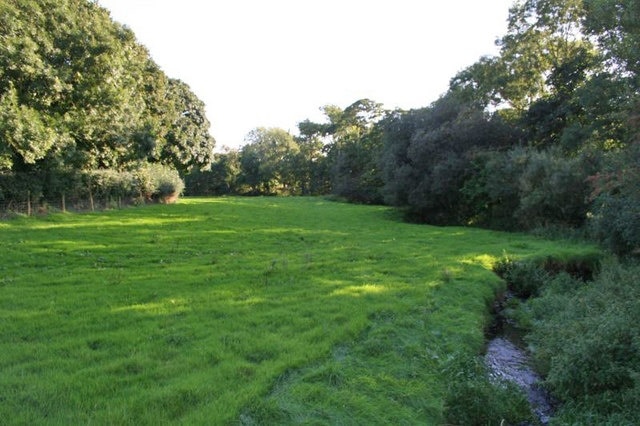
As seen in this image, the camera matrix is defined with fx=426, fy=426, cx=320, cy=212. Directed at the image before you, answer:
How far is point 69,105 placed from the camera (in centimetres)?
2652

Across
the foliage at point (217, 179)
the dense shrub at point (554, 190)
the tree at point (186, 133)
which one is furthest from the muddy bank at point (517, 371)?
the foliage at point (217, 179)

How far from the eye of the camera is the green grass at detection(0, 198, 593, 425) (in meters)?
5.93

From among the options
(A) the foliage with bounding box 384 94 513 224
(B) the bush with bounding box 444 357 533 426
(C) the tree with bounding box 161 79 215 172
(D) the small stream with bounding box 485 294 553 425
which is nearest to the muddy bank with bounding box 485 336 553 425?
(D) the small stream with bounding box 485 294 553 425

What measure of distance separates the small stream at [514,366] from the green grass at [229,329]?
57cm

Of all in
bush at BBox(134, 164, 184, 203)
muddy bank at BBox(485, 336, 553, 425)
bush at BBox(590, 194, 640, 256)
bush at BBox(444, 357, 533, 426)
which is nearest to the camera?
bush at BBox(444, 357, 533, 426)

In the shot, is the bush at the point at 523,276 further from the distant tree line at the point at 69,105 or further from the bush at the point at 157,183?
the bush at the point at 157,183

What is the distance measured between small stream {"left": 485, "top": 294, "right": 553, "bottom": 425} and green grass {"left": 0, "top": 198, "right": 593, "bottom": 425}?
1.88 feet

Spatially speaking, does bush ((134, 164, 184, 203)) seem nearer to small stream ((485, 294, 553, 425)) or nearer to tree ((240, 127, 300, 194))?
small stream ((485, 294, 553, 425))

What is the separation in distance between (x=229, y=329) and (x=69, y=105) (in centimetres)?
2431

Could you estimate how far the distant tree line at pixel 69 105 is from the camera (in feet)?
71.6

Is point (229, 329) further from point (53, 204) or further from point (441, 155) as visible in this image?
point (441, 155)

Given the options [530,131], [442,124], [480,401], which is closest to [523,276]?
[480,401]

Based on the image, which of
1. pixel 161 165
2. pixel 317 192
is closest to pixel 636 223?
pixel 161 165

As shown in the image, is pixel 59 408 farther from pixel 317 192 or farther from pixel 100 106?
pixel 317 192
